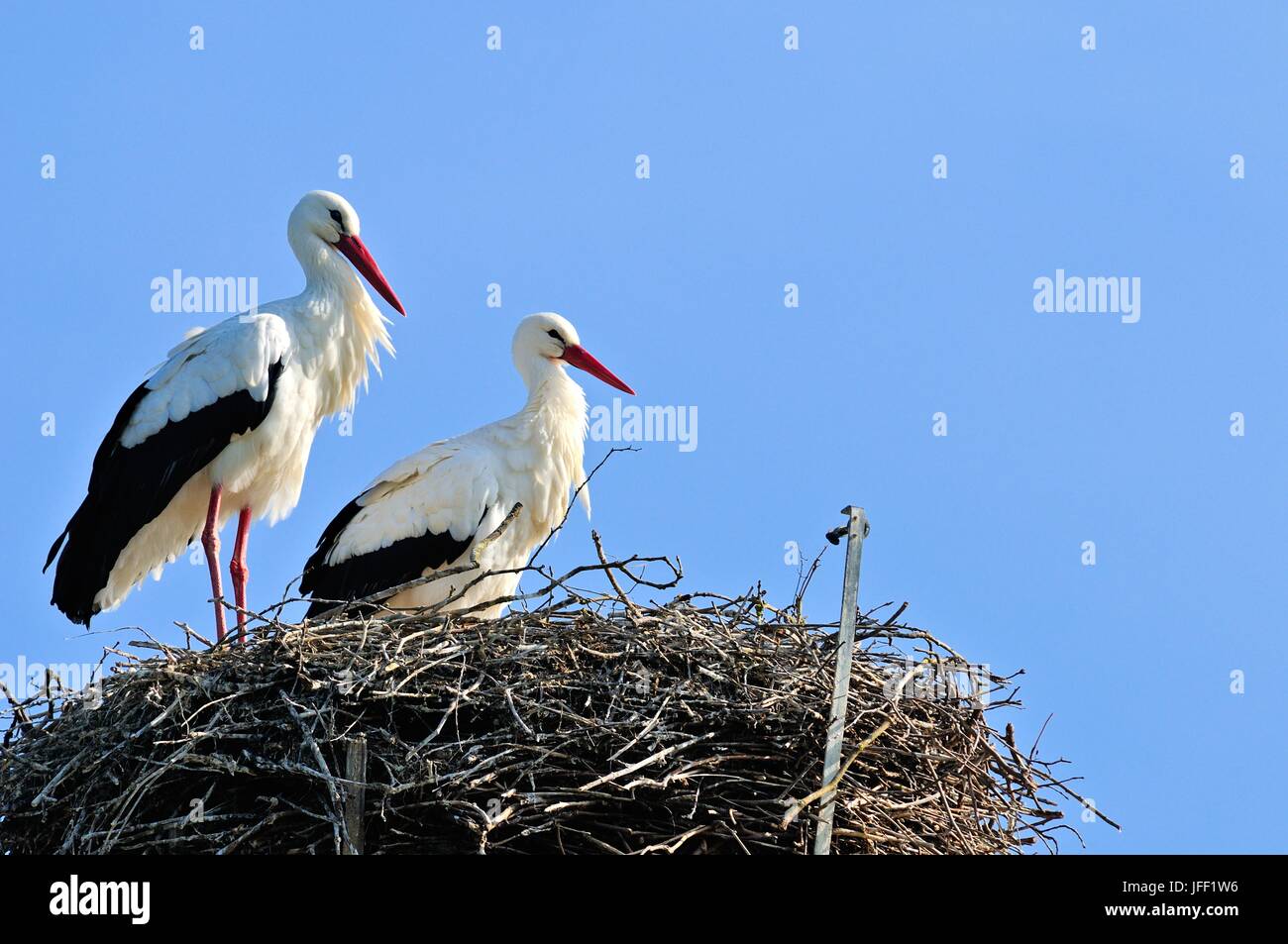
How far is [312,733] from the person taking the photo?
4727 mm

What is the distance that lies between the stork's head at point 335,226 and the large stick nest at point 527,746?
2327 millimetres

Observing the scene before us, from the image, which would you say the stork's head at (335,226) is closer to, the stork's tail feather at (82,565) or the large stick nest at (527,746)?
the stork's tail feather at (82,565)

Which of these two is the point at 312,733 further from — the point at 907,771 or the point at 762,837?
the point at 907,771

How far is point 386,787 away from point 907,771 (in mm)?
1332

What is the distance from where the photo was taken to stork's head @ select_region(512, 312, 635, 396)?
7.45 m

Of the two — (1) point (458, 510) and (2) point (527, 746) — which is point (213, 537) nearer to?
(1) point (458, 510)

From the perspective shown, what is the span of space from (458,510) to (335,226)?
4.04ft

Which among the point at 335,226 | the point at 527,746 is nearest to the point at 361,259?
the point at 335,226

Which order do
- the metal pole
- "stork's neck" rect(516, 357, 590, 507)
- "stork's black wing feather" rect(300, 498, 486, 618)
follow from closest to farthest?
the metal pole
"stork's black wing feather" rect(300, 498, 486, 618)
"stork's neck" rect(516, 357, 590, 507)

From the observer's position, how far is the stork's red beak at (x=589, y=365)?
24.6 ft

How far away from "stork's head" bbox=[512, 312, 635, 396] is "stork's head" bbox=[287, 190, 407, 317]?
1.93ft

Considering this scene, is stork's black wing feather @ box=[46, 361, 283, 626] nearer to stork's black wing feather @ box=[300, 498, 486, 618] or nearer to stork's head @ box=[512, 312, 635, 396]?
stork's black wing feather @ box=[300, 498, 486, 618]

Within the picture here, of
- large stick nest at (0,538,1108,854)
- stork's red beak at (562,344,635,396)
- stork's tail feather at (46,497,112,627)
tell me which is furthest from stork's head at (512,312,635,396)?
large stick nest at (0,538,1108,854)

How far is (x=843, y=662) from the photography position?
4652mm
